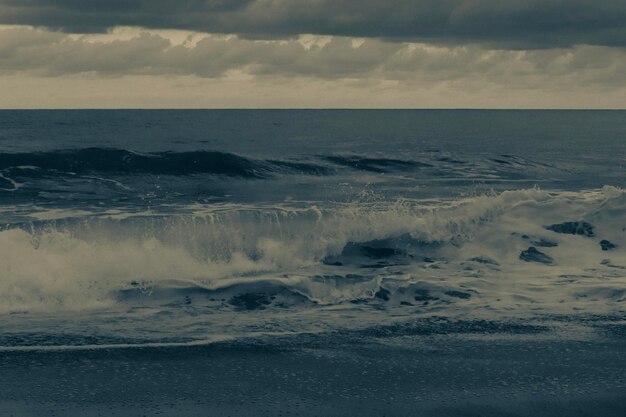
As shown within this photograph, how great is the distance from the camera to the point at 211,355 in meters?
8.73

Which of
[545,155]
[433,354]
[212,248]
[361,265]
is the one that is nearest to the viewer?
[433,354]

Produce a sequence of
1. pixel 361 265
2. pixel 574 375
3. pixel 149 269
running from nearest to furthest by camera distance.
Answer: pixel 574 375 < pixel 149 269 < pixel 361 265

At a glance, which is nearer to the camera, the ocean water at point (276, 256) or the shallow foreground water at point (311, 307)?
the shallow foreground water at point (311, 307)

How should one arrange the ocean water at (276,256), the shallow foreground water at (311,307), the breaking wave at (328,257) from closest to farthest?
the shallow foreground water at (311,307) < the ocean water at (276,256) < the breaking wave at (328,257)

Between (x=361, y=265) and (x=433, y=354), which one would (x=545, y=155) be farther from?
(x=433, y=354)

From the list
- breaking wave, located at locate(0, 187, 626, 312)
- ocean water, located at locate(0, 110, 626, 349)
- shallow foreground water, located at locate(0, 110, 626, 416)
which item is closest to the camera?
shallow foreground water, located at locate(0, 110, 626, 416)

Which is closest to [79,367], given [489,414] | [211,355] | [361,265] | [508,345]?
[211,355]

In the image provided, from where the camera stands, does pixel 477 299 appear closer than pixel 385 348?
No

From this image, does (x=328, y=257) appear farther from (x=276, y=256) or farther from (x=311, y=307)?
(x=311, y=307)

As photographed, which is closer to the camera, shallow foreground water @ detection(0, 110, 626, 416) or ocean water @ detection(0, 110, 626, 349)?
shallow foreground water @ detection(0, 110, 626, 416)

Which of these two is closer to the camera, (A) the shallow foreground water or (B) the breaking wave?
(A) the shallow foreground water

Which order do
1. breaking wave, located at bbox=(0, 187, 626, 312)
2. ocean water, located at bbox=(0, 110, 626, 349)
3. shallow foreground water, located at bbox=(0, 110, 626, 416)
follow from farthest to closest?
breaking wave, located at bbox=(0, 187, 626, 312)
ocean water, located at bbox=(0, 110, 626, 349)
shallow foreground water, located at bbox=(0, 110, 626, 416)

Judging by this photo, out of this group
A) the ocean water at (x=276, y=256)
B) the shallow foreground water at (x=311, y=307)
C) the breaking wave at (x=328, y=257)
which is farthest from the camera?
the breaking wave at (x=328, y=257)

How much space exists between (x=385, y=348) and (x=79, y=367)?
3.36 m
